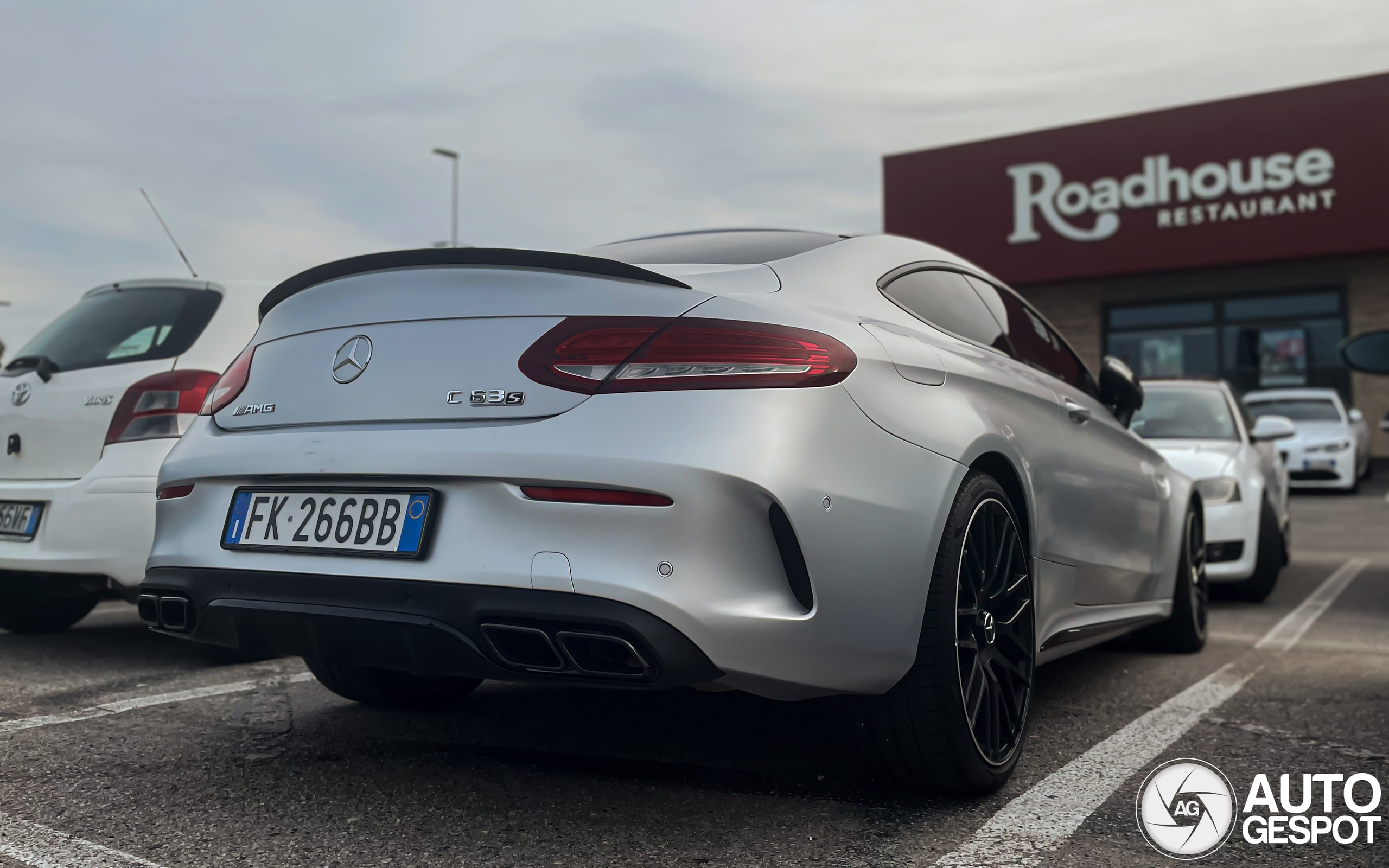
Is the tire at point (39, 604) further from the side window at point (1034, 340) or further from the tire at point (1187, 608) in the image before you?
the tire at point (1187, 608)

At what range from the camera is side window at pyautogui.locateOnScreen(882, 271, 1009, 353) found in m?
3.15

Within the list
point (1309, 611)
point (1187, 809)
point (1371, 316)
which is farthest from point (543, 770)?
point (1371, 316)

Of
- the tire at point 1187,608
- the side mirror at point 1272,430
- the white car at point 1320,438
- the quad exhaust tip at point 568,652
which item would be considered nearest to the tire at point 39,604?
the quad exhaust tip at point 568,652

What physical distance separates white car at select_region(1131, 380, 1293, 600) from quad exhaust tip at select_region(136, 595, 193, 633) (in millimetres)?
4713

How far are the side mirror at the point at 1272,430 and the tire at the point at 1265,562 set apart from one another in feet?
3.16

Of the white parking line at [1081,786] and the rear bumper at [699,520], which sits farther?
the white parking line at [1081,786]

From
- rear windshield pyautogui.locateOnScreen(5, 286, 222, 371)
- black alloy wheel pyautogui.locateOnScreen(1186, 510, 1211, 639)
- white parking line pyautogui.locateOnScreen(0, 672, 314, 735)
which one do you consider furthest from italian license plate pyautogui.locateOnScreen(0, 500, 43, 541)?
black alloy wheel pyautogui.locateOnScreen(1186, 510, 1211, 639)

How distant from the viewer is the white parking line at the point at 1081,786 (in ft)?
7.91

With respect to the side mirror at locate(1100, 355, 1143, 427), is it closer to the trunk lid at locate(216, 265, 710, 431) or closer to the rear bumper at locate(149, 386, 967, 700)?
the rear bumper at locate(149, 386, 967, 700)

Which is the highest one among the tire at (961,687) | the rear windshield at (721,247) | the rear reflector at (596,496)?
the rear windshield at (721,247)

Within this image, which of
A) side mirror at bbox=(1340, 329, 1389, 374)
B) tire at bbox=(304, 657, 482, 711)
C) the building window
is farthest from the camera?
the building window

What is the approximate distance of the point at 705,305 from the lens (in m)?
2.46

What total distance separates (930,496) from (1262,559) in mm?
5130

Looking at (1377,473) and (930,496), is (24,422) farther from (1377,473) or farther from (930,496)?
(1377,473)
